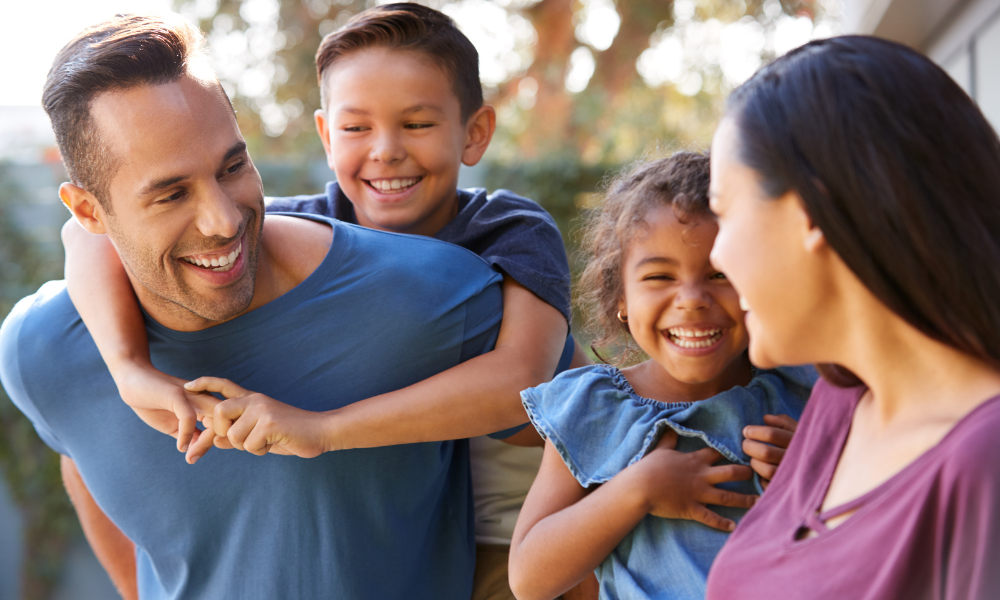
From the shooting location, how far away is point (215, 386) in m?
1.54

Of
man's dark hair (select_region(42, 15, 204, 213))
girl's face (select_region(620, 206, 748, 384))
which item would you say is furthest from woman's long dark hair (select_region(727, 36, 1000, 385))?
man's dark hair (select_region(42, 15, 204, 213))

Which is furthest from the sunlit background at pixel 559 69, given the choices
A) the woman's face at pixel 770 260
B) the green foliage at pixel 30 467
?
the woman's face at pixel 770 260

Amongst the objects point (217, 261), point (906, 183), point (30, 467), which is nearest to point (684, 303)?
point (906, 183)

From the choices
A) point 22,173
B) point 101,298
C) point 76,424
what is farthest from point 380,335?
point 22,173

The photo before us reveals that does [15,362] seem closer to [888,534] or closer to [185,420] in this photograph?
[185,420]

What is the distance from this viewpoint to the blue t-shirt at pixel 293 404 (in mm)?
1735

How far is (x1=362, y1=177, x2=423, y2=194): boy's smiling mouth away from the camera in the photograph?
227cm

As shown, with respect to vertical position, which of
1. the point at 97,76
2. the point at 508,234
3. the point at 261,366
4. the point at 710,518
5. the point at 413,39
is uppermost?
the point at 413,39

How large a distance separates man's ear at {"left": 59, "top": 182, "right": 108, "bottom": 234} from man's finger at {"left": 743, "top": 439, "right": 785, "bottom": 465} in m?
1.36

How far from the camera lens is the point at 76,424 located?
179cm

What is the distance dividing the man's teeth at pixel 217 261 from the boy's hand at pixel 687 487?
912 mm

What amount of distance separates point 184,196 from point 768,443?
4.04 ft

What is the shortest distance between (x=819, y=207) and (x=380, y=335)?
1.08 m

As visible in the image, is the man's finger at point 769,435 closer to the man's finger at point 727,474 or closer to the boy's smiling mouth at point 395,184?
the man's finger at point 727,474
